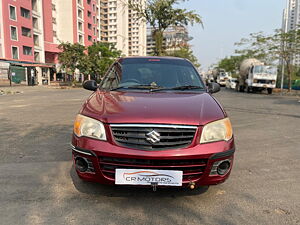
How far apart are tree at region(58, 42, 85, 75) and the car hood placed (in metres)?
28.6

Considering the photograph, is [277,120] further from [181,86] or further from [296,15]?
[296,15]

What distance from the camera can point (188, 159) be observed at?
230cm

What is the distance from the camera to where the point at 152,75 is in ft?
12.1

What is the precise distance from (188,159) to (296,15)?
36.8m

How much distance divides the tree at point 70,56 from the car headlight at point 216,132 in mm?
29591

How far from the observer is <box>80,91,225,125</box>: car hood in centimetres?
237

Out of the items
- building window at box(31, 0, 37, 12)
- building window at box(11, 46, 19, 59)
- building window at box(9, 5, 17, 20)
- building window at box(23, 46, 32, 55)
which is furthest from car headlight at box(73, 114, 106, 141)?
building window at box(31, 0, 37, 12)

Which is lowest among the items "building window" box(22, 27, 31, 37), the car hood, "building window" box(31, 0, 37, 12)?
the car hood

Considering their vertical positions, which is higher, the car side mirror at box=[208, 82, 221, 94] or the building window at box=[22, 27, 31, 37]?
the building window at box=[22, 27, 31, 37]

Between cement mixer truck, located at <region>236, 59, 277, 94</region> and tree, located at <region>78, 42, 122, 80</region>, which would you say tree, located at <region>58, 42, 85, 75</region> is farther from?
cement mixer truck, located at <region>236, 59, 277, 94</region>

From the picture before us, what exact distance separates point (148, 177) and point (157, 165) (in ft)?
0.47

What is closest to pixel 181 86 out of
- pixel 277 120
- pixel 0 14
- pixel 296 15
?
pixel 277 120

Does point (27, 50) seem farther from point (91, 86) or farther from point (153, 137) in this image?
point (153, 137)

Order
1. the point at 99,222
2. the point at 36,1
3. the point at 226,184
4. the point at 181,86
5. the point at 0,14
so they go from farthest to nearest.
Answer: the point at 36,1
the point at 0,14
the point at 181,86
the point at 226,184
the point at 99,222
